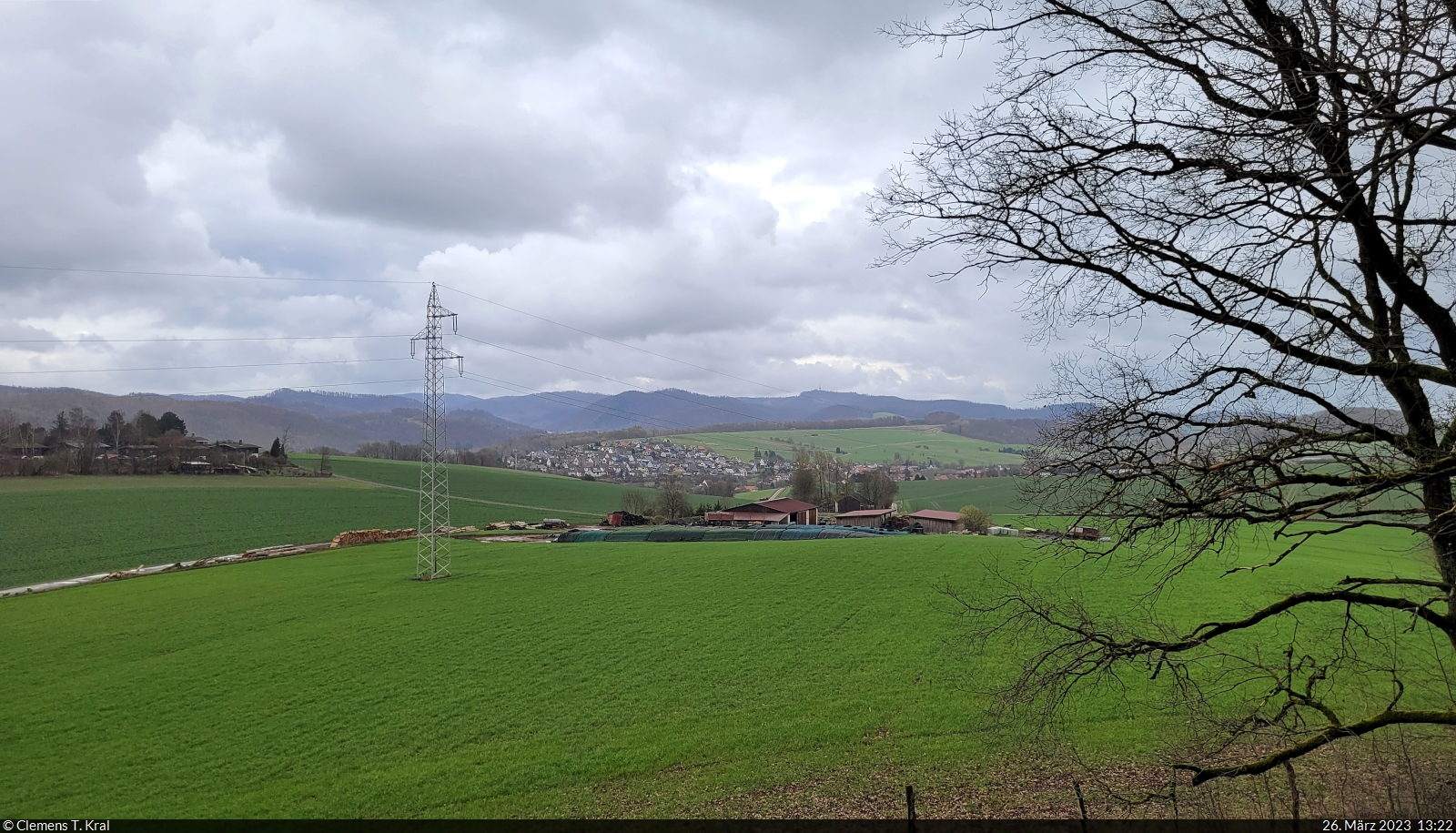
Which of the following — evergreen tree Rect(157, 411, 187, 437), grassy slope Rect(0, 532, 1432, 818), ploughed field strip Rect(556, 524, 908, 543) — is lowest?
ploughed field strip Rect(556, 524, 908, 543)

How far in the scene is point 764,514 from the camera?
249ft

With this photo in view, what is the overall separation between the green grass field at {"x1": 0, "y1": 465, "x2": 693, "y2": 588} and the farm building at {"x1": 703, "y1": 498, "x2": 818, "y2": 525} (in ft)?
58.0

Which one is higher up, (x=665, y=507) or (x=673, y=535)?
(x=665, y=507)

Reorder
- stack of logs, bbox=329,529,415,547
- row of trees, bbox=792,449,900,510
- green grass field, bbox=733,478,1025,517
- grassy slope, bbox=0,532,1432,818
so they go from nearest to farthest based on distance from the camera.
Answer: grassy slope, bbox=0,532,1432,818
stack of logs, bbox=329,529,415,547
row of trees, bbox=792,449,900,510
green grass field, bbox=733,478,1025,517

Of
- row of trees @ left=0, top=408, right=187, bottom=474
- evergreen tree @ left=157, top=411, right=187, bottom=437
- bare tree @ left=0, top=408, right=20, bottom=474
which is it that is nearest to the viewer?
bare tree @ left=0, top=408, right=20, bottom=474

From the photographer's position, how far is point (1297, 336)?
5.34m

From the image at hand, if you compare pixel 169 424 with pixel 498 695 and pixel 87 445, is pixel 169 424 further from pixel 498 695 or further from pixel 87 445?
pixel 498 695

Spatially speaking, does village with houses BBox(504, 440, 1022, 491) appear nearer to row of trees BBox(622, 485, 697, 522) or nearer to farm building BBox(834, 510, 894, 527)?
row of trees BBox(622, 485, 697, 522)

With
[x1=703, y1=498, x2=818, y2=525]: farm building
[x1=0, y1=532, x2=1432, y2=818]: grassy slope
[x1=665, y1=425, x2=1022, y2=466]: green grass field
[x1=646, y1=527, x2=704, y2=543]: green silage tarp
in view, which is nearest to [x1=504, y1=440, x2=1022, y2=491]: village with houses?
[x1=665, y1=425, x2=1022, y2=466]: green grass field

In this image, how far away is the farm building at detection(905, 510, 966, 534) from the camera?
7169cm

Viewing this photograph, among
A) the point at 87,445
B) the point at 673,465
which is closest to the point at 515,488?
the point at 87,445

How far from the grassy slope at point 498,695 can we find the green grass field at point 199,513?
44.5ft

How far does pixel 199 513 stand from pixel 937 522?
66866 millimetres
